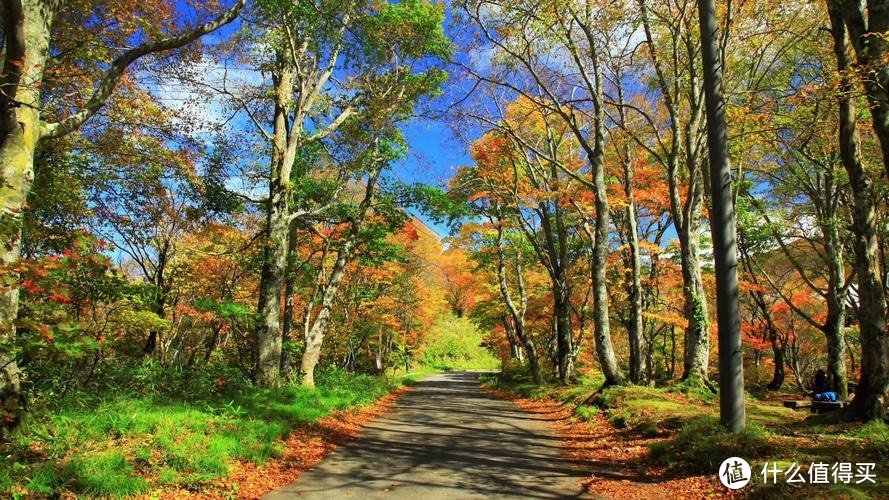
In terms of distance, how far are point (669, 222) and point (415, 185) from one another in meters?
12.2

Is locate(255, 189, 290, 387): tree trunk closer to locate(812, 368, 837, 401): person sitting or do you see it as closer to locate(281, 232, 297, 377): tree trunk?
locate(281, 232, 297, 377): tree trunk

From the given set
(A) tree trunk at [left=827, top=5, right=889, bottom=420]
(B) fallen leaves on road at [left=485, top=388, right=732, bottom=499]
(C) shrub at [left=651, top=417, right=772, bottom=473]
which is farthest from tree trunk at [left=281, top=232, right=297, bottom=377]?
(A) tree trunk at [left=827, top=5, right=889, bottom=420]

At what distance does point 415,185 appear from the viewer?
1502cm

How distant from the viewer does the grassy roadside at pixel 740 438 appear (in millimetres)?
4473

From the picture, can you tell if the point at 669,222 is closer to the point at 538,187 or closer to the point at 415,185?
the point at 538,187

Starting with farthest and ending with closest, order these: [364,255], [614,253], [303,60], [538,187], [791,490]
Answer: [614,253] < [538,187] < [364,255] < [303,60] < [791,490]

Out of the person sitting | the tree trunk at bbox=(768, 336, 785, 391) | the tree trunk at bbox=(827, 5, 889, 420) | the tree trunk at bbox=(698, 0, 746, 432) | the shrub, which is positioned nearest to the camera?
the shrub

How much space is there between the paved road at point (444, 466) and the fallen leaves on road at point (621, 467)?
26cm

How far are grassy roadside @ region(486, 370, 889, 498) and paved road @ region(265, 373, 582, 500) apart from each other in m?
1.32

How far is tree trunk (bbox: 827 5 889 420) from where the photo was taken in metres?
6.80

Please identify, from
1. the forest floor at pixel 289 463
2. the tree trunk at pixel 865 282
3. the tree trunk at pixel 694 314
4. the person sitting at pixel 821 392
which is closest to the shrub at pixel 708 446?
the tree trunk at pixel 865 282

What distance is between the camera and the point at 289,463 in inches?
255

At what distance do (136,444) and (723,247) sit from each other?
7.54m

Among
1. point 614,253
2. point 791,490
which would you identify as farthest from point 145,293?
point 614,253
